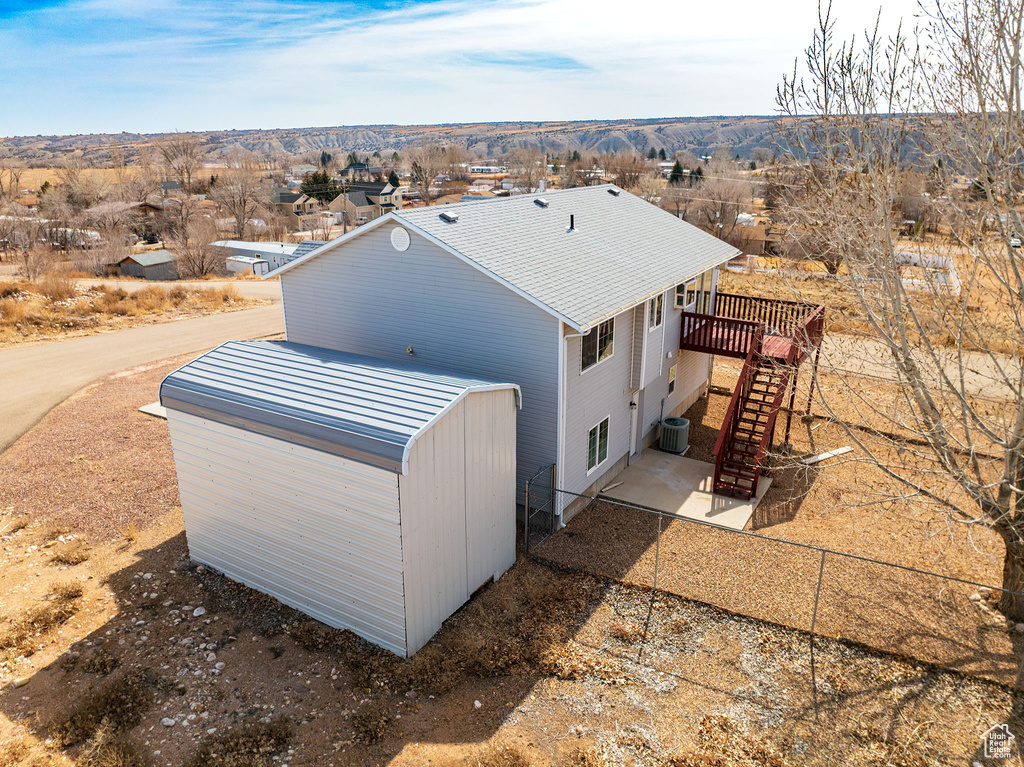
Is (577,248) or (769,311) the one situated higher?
(577,248)

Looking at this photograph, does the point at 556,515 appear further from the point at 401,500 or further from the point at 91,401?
the point at 91,401

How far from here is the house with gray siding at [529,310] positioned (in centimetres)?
1254

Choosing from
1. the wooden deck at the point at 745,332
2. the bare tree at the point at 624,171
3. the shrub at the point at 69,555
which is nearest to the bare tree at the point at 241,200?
the bare tree at the point at 624,171

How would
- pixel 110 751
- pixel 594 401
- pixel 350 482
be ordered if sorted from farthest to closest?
1. pixel 594 401
2. pixel 350 482
3. pixel 110 751

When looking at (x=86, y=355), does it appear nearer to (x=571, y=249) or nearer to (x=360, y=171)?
(x=571, y=249)

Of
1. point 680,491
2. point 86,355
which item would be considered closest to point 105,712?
point 680,491

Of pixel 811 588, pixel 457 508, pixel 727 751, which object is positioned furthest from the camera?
pixel 811 588

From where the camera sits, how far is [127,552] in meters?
12.3

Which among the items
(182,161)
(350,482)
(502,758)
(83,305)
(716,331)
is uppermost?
(182,161)

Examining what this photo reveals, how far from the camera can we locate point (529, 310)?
1229 centimetres

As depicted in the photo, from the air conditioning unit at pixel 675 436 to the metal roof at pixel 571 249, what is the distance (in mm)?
3925

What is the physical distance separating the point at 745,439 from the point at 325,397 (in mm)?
10456

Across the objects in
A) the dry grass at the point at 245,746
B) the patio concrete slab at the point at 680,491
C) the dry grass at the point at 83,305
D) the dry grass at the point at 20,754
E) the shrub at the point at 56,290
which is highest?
the shrub at the point at 56,290

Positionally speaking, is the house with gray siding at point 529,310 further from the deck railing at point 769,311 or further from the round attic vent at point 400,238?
the deck railing at point 769,311
